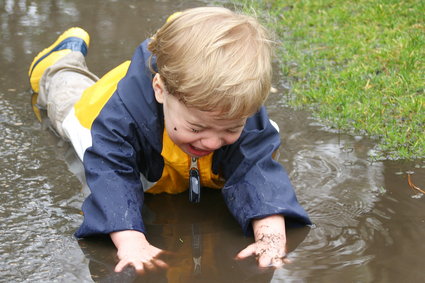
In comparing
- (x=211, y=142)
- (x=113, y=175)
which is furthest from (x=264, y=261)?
(x=113, y=175)

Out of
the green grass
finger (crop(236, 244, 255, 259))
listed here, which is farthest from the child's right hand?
the green grass

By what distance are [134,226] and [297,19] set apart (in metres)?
3.77

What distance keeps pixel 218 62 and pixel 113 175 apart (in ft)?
2.19

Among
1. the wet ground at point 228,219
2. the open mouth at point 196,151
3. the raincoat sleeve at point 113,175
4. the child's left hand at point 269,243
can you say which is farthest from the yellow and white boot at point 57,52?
the child's left hand at point 269,243

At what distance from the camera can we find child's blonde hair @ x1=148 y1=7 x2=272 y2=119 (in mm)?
2570

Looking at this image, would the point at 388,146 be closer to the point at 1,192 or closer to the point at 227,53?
the point at 227,53

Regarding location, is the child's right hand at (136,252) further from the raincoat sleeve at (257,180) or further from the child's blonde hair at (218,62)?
the child's blonde hair at (218,62)

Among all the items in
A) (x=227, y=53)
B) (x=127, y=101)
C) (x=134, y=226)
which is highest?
(x=227, y=53)

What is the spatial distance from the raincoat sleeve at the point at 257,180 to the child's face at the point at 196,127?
0.23 metres

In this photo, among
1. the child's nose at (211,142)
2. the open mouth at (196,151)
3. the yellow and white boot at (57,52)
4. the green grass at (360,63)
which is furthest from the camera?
the yellow and white boot at (57,52)

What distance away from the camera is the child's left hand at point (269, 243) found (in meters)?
2.66

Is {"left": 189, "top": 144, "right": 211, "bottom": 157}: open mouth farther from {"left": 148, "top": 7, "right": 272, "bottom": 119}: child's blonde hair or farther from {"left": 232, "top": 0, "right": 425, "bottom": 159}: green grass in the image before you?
{"left": 232, "top": 0, "right": 425, "bottom": 159}: green grass

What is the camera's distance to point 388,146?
365 cm

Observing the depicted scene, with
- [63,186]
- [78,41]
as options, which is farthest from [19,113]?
[63,186]
